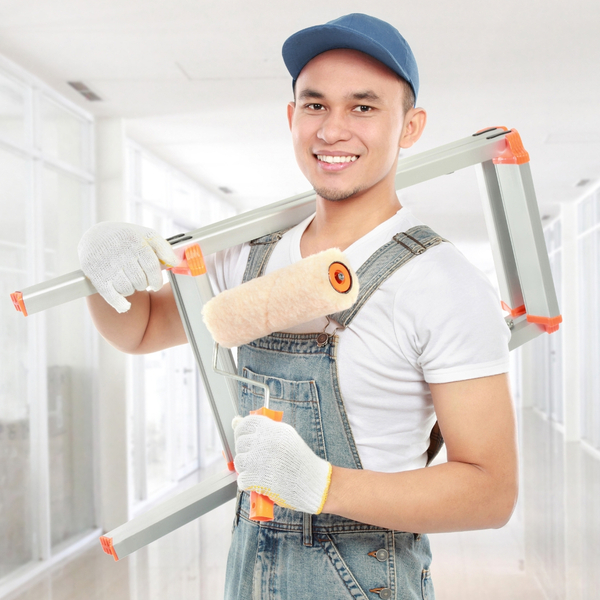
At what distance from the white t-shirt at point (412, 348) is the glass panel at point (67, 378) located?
12.3 feet

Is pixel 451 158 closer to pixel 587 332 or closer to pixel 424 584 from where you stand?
pixel 424 584

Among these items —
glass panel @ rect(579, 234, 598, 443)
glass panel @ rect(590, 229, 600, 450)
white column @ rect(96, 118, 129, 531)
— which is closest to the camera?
white column @ rect(96, 118, 129, 531)

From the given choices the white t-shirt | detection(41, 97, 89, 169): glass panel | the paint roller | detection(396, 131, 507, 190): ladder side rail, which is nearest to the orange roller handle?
the paint roller

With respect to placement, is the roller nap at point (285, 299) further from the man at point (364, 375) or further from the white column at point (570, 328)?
the white column at point (570, 328)

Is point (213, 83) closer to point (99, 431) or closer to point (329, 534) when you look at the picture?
point (99, 431)

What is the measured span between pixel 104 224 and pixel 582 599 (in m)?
3.46

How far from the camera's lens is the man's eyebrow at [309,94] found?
1183 millimetres

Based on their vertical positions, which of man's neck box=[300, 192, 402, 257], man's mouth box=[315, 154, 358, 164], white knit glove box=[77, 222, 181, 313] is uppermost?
man's mouth box=[315, 154, 358, 164]

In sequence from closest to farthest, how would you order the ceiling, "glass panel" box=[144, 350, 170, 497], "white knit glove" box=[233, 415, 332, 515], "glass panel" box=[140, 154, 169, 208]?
"white knit glove" box=[233, 415, 332, 515] < the ceiling < "glass panel" box=[140, 154, 169, 208] < "glass panel" box=[144, 350, 170, 497]

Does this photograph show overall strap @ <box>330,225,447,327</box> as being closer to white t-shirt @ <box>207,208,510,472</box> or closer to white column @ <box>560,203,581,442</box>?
white t-shirt @ <box>207,208,510,472</box>

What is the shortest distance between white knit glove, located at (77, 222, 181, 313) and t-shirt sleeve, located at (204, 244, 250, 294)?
0.99 feet

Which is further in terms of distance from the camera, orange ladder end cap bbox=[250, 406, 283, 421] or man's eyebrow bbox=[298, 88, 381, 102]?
man's eyebrow bbox=[298, 88, 381, 102]

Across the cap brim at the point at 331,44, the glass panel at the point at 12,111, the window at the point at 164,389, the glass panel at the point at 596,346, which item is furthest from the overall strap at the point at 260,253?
the glass panel at the point at 596,346

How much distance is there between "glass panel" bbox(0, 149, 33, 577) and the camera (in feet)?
12.4
